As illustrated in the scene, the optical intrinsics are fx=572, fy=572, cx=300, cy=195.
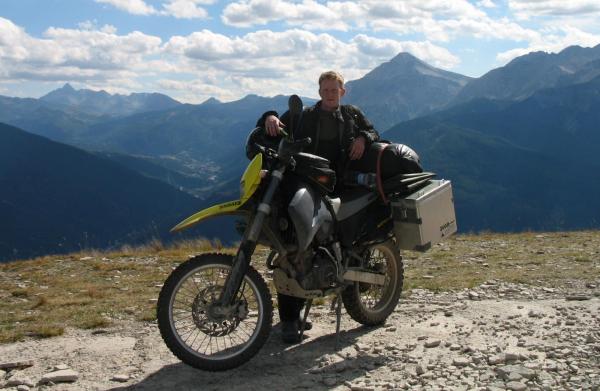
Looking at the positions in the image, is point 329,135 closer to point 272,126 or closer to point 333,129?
point 333,129

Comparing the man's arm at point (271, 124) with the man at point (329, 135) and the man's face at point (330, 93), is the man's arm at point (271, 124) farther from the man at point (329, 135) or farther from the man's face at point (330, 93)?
the man's face at point (330, 93)

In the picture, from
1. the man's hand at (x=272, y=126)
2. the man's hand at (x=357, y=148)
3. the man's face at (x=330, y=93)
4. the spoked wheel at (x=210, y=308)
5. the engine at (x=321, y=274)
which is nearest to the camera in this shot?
the spoked wheel at (x=210, y=308)

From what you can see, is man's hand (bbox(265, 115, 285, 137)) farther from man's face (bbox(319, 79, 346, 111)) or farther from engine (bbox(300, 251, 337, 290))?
engine (bbox(300, 251, 337, 290))

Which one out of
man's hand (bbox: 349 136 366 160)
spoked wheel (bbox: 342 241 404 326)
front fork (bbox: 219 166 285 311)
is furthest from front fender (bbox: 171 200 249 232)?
spoked wheel (bbox: 342 241 404 326)

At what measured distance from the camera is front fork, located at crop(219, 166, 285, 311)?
5152 millimetres

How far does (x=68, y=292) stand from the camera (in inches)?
368

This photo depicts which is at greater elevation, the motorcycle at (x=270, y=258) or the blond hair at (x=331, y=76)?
the blond hair at (x=331, y=76)

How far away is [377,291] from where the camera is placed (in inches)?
276

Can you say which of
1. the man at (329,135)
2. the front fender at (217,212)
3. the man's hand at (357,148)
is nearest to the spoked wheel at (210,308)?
the front fender at (217,212)

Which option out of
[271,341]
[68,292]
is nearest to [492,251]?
[271,341]

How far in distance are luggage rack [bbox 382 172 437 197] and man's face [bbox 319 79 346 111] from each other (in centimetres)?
109

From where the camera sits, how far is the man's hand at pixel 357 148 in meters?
6.36

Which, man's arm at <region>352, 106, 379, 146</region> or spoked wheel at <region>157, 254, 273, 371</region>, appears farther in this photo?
man's arm at <region>352, 106, 379, 146</region>

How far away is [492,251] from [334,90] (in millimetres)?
7846
